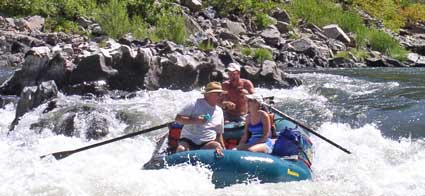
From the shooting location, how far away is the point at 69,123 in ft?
38.4

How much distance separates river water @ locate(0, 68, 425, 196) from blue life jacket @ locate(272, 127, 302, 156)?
0.50 m

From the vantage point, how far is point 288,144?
857 cm

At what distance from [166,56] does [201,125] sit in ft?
25.7

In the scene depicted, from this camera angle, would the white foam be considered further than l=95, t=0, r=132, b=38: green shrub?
No

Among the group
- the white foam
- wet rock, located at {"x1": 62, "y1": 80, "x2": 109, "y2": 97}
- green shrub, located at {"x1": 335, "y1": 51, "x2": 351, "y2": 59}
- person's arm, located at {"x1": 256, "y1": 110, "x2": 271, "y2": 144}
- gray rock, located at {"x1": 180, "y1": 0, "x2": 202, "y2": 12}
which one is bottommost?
green shrub, located at {"x1": 335, "y1": 51, "x2": 351, "y2": 59}

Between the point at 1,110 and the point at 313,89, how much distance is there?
7273 millimetres

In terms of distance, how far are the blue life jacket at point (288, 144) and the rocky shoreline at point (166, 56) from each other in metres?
5.97

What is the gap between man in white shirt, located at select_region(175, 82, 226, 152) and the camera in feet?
28.0

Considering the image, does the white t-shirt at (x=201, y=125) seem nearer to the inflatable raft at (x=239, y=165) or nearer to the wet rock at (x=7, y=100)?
the inflatable raft at (x=239, y=165)

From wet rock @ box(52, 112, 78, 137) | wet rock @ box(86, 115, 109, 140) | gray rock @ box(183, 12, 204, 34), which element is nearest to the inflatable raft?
wet rock @ box(86, 115, 109, 140)

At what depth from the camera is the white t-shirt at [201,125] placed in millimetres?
8617

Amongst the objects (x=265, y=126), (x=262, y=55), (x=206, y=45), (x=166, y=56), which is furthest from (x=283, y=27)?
(x=265, y=126)

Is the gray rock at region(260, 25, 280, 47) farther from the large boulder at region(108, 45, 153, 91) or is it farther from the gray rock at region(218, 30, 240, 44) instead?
the large boulder at region(108, 45, 153, 91)

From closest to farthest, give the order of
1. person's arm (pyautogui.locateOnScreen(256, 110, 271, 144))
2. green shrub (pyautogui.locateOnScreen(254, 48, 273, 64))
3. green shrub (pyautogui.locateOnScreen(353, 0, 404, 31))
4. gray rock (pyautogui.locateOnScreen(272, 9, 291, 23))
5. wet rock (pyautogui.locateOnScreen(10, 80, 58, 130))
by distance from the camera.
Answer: person's arm (pyautogui.locateOnScreen(256, 110, 271, 144)), wet rock (pyautogui.locateOnScreen(10, 80, 58, 130)), green shrub (pyautogui.locateOnScreen(254, 48, 273, 64)), gray rock (pyautogui.locateOnScreen(272, 9, 291, 23)), green shrub (pyautogui.locateOnScreen(353, 0, 404, 31))
